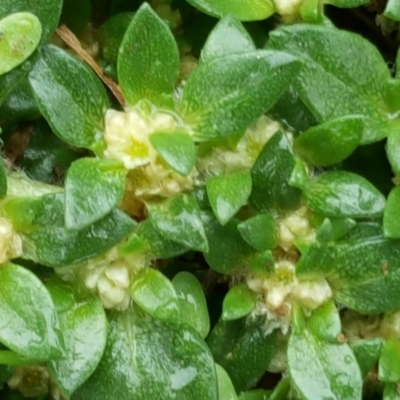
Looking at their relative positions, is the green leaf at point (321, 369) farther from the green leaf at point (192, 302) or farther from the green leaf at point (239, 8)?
the green leaf at point (239, 8)

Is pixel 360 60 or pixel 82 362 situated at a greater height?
pixel 360 60

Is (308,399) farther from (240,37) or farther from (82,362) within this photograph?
(240,37)

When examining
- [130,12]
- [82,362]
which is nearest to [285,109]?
[130,12]

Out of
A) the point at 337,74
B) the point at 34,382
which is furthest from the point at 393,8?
the point at 34,382

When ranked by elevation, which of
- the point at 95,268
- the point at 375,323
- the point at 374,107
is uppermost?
the point at 374,107

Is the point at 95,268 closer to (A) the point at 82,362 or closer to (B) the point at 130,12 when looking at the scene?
(A) the point at 82,362

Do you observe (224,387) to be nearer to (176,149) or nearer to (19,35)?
(176,149)

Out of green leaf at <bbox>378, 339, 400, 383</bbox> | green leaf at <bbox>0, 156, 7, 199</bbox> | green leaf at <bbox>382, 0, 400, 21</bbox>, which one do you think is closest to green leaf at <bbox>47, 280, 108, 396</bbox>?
green leaf at <bbox>0, 156, 7, 199</bbox>

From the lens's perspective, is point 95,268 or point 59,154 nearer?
point 95,268
